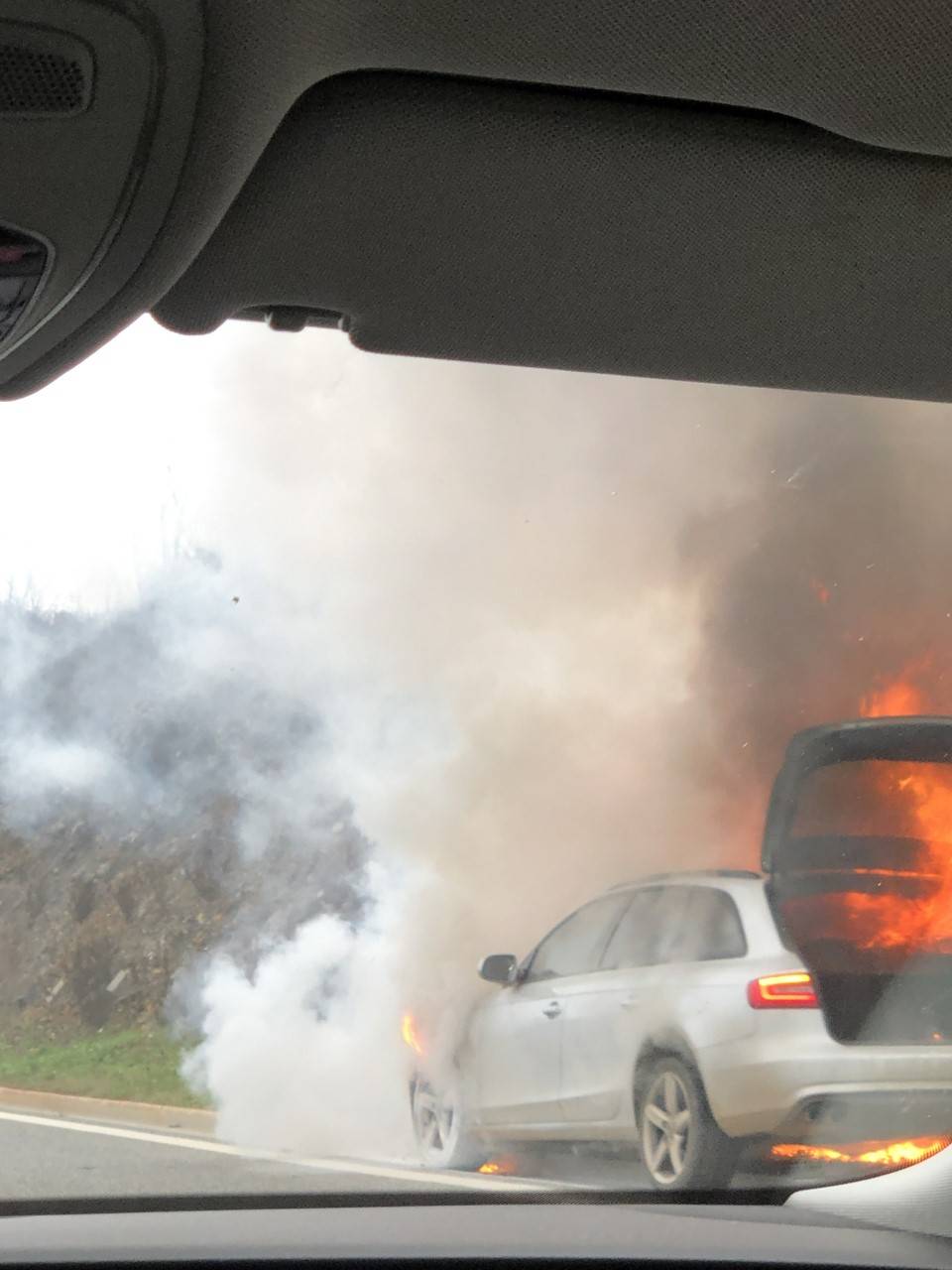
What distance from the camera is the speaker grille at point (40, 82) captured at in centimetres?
98

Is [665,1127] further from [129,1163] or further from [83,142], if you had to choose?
[83,142]

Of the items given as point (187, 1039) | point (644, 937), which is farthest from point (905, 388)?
point (187, 1039)

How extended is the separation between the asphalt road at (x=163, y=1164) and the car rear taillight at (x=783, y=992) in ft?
1.63

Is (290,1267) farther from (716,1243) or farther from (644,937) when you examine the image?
(644,937)

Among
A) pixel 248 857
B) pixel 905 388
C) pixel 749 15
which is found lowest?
pixel 749 15

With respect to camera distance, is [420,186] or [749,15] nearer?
[749,15]

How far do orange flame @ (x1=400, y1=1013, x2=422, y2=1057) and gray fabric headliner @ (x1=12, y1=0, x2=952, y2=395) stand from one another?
411cm

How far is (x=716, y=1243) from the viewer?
5.76ft

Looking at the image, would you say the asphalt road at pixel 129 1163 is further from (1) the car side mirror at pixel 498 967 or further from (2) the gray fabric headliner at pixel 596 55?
(2) the gray fabric headliner at pixel 596 55

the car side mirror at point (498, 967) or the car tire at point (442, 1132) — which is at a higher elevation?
the car side mirror at point (498, 967)

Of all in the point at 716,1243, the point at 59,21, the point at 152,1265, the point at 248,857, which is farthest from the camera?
the point at 248,857

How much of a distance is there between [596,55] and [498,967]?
295cm

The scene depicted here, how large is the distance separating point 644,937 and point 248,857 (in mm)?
4378

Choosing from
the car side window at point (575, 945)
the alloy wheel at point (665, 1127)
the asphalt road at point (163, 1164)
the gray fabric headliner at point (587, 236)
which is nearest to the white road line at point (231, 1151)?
the asphalt road at point (163, 1164)
